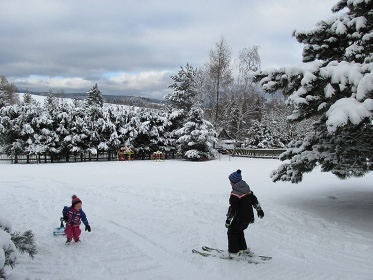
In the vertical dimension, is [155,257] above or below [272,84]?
below

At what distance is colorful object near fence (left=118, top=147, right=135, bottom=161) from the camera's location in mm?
26344

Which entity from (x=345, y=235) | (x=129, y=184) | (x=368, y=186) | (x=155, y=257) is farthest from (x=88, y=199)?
(x=368, y=186)

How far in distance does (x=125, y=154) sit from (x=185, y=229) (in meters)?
20.5

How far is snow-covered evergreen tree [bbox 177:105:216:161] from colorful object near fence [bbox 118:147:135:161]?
400cm

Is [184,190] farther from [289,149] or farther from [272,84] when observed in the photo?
[272,84]

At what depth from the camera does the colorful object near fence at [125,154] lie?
26344 millimetres

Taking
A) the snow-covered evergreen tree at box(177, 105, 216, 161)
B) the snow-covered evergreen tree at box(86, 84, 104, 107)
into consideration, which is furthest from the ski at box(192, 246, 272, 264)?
the snow-covered evergreen tree at box(86, 84, 104, 107)

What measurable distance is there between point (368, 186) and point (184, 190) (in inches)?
281

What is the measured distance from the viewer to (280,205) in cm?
978

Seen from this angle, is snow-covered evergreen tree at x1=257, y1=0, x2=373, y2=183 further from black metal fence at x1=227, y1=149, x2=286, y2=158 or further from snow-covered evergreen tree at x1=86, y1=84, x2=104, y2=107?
snow-covered evergreen tree at x1=86, y1=84, x2=104, y2=107

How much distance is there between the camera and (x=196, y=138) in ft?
86.7

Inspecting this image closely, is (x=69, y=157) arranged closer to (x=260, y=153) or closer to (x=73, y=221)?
(x=260, y=153)

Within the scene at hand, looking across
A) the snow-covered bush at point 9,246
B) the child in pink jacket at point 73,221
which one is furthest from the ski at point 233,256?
the snow-covered bush at point 9,246

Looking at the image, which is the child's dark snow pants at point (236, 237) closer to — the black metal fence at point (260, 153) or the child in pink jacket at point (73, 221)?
the child in pink jacket at point (73, 221)
